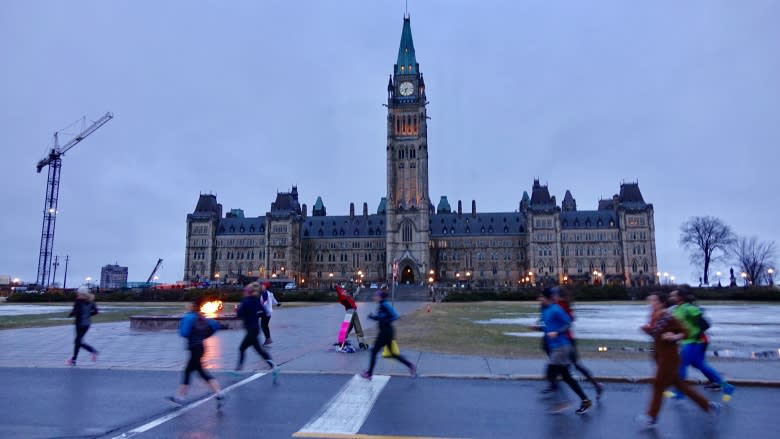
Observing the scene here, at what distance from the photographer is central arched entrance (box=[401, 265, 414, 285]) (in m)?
118

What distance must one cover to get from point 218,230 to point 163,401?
5315 inches

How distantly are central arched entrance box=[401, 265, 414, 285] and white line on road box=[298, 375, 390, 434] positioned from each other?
105392mm

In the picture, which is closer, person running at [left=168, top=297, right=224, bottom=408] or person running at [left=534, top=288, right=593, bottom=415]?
person running at [left=534, top=288, right=593, bottom=415]

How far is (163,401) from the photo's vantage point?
10.5 meters

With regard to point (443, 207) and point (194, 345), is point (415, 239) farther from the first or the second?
point (194, 345)

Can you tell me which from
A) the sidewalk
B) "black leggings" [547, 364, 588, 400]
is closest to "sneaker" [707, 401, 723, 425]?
"black leggings" [547, 364, 588, 400]

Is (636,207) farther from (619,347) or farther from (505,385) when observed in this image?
(505,385)

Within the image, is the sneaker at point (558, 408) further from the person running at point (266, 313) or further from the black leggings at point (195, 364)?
the person running at point (266, 313)

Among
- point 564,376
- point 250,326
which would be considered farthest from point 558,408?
point 250,326

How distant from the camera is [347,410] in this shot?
9.73m

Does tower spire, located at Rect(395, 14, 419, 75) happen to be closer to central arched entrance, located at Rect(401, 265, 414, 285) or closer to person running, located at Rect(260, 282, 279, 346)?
central arched entrance, located at Rect(401, 265, 414, 285)

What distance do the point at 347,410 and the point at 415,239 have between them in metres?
108

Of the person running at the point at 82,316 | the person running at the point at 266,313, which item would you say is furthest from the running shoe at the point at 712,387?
the person running at the point at 82,316

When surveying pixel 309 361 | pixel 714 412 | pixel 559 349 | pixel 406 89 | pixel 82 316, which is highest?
pixel 406 89
